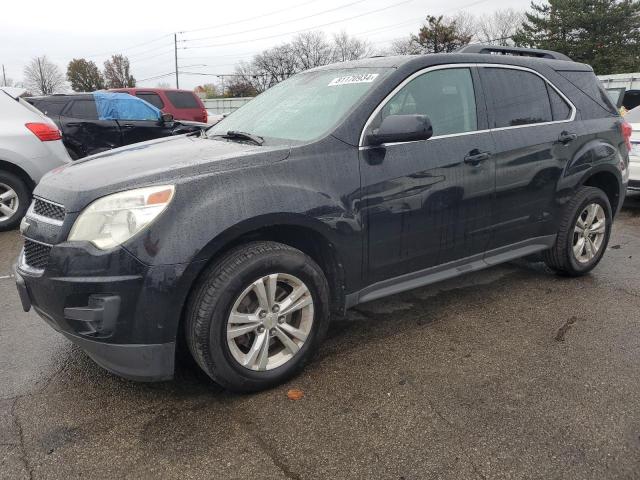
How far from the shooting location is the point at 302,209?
2.70m

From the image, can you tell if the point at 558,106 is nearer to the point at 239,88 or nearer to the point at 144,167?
the point at 144,167

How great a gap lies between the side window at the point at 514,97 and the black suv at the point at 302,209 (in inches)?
0.5

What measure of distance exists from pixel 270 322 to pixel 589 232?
3.09 meters

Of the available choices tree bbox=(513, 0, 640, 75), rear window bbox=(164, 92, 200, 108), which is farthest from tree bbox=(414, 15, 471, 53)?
rear window bbox=(164, 92, 200, 108)

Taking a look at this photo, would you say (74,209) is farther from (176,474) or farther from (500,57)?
(500,57)

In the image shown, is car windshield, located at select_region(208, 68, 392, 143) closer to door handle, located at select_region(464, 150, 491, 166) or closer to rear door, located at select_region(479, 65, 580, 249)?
door handle, located at select_region(464, 150, 491, 166)

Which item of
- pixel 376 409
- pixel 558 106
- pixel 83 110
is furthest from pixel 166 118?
pixel 376 409

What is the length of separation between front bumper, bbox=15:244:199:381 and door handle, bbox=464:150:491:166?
1982mm

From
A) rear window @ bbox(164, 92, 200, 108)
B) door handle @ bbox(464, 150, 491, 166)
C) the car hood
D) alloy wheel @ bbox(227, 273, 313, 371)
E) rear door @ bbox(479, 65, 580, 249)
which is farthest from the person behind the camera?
rear window @ bbox(164, 92, 200, 108)

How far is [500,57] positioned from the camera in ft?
12.5

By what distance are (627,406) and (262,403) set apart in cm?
184

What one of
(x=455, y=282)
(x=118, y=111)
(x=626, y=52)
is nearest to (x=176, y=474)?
(x=455, y=282)

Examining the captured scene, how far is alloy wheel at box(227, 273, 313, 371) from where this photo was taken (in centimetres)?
262

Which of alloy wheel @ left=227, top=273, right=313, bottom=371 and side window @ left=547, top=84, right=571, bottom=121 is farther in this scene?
side window @ left=547, top=84, right=571, bottom=121
